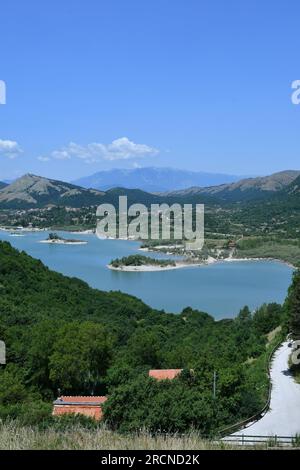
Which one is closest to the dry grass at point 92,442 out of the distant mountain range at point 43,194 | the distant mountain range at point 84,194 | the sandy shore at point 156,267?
the sandy shore at point 156,267

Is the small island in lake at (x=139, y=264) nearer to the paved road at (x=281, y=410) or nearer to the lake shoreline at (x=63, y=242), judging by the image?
the lake shoreline at (x=63, y=242)

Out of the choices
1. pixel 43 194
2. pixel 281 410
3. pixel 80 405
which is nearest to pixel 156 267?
pixel 80 405

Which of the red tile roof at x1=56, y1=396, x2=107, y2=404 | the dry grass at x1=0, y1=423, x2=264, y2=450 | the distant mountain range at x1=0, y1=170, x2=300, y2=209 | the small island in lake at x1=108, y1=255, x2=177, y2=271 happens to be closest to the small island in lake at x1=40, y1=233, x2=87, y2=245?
the small island in lake at x1=108, y1=255, x2=177, y2=271

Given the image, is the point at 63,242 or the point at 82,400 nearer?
the point at 82,400

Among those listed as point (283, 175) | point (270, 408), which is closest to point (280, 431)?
point (270, 408)

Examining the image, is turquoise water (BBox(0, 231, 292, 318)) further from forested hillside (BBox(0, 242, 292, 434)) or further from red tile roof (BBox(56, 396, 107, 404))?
red tile roof (BBox(56, 396, 107, 404))

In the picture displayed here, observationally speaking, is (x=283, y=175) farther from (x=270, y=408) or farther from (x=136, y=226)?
(x=270, y=408)

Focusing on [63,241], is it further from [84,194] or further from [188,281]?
[84,194]
